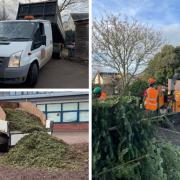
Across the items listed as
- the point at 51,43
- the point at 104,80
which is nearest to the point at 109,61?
the point at 104,80

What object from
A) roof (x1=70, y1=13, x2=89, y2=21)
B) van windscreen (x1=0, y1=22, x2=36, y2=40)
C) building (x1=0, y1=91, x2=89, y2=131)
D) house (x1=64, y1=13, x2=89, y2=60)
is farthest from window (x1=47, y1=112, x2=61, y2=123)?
roof (x1=70, y1=13, x2=89, y2=21)

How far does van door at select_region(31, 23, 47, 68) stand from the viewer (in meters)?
3.07

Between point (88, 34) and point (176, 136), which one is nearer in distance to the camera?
point (88, 34)

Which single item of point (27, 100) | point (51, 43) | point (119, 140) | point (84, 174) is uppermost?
point (51, 43)

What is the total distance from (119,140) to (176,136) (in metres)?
0.49

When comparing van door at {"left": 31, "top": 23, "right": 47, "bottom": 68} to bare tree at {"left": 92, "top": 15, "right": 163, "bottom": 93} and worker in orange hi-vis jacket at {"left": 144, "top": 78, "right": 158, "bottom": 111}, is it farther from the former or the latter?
worker in orange hi-vis jacket at {"left": 144, "top": 78, "right": 158, "bottom": 111}

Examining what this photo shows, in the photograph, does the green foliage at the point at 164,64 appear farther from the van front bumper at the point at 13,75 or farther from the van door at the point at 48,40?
the van front bumper at the point at 13,75

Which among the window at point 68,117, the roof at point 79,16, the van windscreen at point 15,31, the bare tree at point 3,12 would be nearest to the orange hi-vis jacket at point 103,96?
the window at point 68,117

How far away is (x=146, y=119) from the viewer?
10.3 ft

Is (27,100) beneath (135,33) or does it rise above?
beneath

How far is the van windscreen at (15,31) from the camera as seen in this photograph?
3.07 meters

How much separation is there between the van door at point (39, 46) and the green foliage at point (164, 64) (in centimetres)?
77

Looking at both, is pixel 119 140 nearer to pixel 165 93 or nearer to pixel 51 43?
pixel 165 93

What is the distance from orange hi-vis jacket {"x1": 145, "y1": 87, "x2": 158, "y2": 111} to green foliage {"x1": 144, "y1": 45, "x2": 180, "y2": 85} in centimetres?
9
